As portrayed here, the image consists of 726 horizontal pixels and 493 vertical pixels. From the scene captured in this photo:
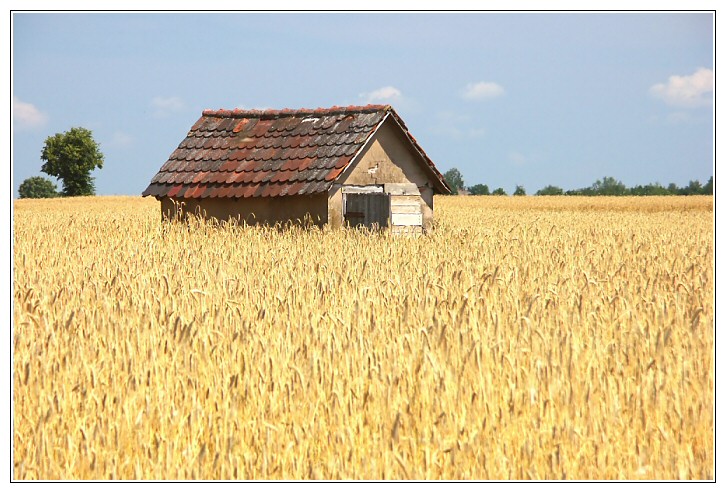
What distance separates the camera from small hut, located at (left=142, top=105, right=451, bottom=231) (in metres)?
18.2

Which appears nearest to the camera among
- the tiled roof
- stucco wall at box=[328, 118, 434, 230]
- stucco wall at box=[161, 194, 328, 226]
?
stucco wall at box=[161, 194, 328, 226]

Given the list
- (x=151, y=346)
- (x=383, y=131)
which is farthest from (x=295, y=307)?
(x=383, y=131)

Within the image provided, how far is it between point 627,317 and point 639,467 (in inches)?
119

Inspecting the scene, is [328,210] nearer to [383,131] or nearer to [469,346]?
[383,131]

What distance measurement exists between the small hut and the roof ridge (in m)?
0.03

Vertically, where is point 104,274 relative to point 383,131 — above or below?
below

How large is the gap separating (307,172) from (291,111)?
9.24 ft

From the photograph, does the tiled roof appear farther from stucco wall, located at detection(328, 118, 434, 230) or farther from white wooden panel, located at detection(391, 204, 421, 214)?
white wooden panel, located at detection(391, 204, 421, 214)

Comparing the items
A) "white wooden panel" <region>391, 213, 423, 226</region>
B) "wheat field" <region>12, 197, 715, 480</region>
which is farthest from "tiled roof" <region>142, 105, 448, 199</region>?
"wheat field" <region>12, 197, 715, 480</region>

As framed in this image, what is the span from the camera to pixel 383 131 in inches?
759

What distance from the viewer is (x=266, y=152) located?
19781mm

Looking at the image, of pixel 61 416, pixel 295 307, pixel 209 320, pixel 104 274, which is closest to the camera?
pixel 61 416

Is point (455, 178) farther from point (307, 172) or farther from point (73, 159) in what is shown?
point (307, 172)

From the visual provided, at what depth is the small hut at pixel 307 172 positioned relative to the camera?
1819 cm
